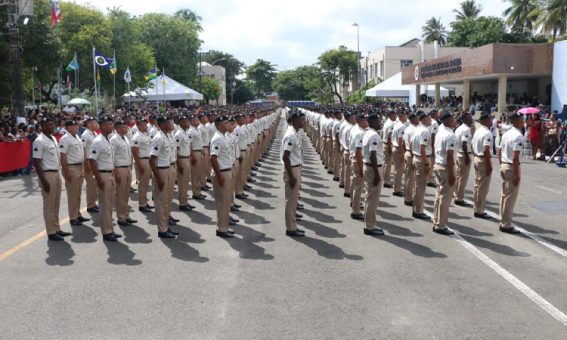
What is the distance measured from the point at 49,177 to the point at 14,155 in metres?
8.88

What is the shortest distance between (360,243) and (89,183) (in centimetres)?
552

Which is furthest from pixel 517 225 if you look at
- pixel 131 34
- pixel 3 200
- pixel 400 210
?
pixel 131 34

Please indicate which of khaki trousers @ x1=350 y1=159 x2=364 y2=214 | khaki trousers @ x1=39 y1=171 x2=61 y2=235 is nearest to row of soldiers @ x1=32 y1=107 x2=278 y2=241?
khaki trousers @ x1=39 y1=171 x2=61 y2=235

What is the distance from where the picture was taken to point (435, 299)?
579cm

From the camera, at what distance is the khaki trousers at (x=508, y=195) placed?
28.7 feet

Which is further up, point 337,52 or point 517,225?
point 337,52

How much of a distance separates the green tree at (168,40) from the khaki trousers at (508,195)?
191 feet

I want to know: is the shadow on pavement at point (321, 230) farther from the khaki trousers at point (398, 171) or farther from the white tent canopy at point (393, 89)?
the white tent canopy at point (393, 89)

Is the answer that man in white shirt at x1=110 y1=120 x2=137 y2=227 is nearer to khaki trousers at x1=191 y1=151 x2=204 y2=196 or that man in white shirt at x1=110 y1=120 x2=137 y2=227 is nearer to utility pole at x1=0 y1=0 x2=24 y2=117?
khaki trousers at x1=191 y1=151 x2=204 y2=196

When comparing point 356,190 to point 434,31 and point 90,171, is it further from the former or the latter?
point 434,31

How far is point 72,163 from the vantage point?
9.45 metres

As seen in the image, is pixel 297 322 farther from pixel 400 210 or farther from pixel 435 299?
pixel 400 210

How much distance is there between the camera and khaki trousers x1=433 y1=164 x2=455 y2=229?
8.67m

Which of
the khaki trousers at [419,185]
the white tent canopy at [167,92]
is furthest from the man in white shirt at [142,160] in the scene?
the white tent canopy at [167,92]
